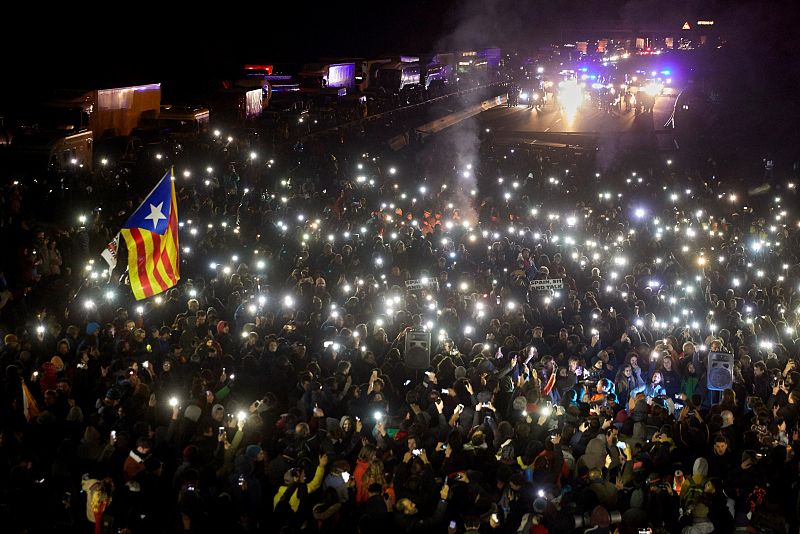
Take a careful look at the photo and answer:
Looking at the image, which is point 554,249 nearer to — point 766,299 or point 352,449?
point 766,299

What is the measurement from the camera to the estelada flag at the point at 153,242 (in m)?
8.82

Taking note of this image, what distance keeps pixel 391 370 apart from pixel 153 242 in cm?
345

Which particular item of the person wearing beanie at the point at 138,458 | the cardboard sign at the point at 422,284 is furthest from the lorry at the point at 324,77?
the person wearing beanie at the point at 138,458

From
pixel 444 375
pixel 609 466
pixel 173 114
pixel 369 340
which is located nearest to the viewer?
pixel 609 466

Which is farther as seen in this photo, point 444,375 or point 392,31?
point 392,31

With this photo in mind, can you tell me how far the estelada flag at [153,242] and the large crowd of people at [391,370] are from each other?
1.15m

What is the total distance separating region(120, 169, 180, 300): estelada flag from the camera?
8.82m

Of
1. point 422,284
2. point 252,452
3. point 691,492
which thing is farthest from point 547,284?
point 252,452

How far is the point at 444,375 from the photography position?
394 inches

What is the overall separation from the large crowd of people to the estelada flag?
1148mm

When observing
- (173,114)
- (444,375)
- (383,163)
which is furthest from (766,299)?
(173,114)

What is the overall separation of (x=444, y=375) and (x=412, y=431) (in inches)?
82.5

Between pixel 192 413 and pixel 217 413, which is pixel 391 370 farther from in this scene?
pixel 192 413

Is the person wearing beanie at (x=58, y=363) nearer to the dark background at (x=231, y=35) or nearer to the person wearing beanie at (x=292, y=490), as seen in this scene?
the person wearing beanie at (x=292, y=490)
